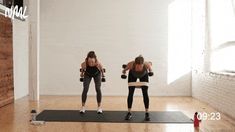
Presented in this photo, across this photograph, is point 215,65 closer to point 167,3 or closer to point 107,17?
point 167,3

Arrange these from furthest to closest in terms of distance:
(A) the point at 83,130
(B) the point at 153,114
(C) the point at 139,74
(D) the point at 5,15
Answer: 1. (D) the point at 5,15
2. (B) the point at 153,114
3. (C) the point at 139,74
4. (A) the point at 83,130

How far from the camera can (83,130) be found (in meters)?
4.61

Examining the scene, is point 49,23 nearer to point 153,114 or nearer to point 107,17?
point 107,17

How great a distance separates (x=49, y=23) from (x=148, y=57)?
2.80 meters

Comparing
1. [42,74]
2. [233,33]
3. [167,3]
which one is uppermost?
[167,3]

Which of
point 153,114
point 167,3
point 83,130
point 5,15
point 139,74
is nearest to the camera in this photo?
Answer: point 83,130

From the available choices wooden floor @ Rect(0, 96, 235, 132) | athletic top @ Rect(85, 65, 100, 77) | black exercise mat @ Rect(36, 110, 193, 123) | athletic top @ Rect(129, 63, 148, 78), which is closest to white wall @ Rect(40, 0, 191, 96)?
wooden floor @ Rect(0, 96, 235, 132)

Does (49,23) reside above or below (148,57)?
above

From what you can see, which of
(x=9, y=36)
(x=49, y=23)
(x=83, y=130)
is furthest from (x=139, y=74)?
(x=49, y=23)

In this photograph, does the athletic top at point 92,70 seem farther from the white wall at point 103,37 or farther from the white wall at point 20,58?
the white wall at point 103,37

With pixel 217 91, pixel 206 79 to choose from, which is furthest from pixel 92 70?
pixel 206 79

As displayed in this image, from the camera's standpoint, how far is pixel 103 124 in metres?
5.06

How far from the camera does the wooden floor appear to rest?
4.70 metres

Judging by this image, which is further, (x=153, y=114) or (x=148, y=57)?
(x=148, y=57)
